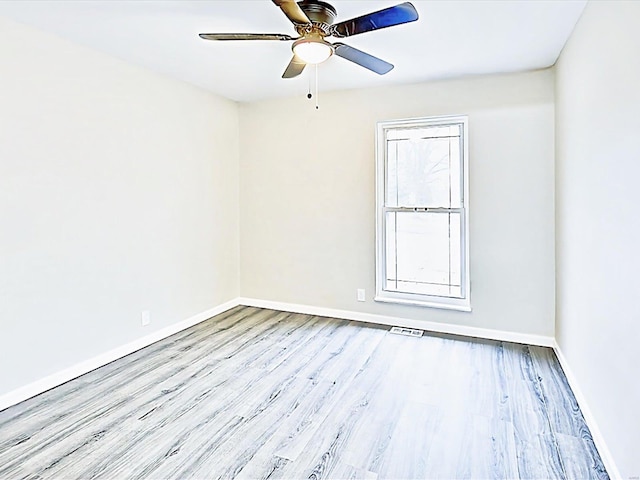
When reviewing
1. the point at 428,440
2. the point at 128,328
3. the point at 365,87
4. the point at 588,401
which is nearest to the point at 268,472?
the point at 428,440

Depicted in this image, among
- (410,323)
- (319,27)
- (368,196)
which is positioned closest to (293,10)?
(319,27)

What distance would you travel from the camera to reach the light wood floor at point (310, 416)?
6.57 ft

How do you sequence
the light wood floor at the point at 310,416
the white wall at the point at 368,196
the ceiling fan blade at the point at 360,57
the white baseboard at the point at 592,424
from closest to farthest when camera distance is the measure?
the white baseboard at the point at 592,424, the light wood floor at the point at 310,416, the ceiling fan blade at the point at 360,57, the white wall at the point at 368,196

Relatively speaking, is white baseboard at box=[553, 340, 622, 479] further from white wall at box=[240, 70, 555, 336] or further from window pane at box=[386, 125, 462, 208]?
window pane at box=[386, 125, 462, 208]

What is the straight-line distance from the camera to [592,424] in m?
2.22

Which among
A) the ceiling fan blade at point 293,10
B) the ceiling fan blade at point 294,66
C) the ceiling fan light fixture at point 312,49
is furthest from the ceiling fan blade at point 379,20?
the ceiling fan blade at point 294,66

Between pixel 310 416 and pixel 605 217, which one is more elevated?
pixel 605 217

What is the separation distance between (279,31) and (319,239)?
226cm

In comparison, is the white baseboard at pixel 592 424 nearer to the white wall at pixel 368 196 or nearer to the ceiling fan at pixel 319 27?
the white wall at pixel 368 196

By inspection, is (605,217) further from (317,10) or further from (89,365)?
(89,365)

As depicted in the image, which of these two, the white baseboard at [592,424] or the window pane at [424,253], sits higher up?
the window pane at [424,253]

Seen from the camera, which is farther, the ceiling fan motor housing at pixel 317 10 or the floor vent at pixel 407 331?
the floor vent at pixel 407 331

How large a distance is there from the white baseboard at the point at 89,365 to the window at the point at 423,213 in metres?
2.04

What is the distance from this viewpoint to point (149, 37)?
2.87 m
